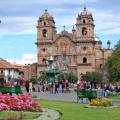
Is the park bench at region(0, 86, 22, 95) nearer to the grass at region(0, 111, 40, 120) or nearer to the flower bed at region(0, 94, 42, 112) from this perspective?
the flower bed at region(0, 94, 42, 112)

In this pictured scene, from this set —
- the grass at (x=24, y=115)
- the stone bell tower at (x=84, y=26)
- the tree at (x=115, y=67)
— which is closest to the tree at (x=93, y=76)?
the stone bell tower at (x=84, y=26)

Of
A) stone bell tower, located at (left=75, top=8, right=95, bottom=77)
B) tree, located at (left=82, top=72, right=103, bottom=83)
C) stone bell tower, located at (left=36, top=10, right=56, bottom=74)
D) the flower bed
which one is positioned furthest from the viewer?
stone bell tower, located at (left=36, top=10, right=56, bottom=74)

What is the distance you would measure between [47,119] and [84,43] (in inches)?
4811

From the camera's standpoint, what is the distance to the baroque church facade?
13488 cm

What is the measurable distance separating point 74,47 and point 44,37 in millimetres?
9056

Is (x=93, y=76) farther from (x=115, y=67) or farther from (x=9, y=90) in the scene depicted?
(x=9, y=90)

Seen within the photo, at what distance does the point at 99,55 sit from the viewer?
13825 cm

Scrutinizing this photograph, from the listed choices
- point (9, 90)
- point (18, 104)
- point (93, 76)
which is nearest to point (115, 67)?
point (9, 90)

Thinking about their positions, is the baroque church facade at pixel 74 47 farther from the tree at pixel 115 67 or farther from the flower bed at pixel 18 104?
the flower bed at pixel 18 104

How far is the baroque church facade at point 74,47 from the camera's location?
135m

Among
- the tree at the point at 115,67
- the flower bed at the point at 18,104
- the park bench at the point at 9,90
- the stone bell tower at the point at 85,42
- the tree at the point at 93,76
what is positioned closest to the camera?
the flower bed at the point at 18,104

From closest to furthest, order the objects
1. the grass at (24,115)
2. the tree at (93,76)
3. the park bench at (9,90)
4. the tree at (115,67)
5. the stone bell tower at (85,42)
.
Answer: the grass at (24,115)
the park bench at (9,90)
the tree at (115,67)
the tree at (93,76)
the stone bell tower at (85,42)

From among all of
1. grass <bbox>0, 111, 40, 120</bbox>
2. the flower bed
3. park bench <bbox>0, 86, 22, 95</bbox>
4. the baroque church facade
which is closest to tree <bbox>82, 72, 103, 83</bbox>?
the baroque church facade

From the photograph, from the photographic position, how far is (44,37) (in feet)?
465
